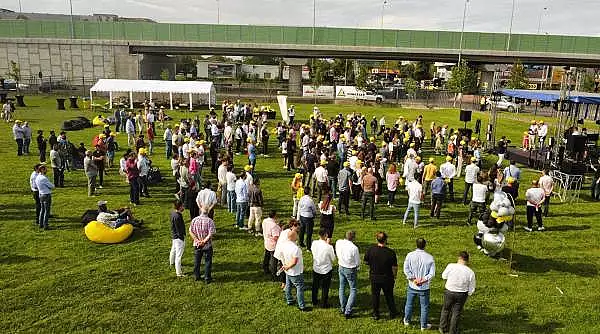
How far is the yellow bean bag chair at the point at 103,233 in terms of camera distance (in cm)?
1066

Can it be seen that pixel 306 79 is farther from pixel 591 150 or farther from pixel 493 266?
pixel 493 266

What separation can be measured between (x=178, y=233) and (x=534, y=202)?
9072 millimetres

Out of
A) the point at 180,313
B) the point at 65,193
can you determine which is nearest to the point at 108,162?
the point at 65,193

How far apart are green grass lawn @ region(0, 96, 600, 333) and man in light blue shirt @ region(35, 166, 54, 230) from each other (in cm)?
37

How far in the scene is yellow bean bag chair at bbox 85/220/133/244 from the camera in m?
10.7

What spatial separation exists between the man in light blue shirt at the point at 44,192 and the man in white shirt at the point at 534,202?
12.2 m

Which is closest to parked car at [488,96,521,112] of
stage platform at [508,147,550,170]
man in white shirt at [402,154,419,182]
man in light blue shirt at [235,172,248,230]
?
stage platform at [508,147,550,170]

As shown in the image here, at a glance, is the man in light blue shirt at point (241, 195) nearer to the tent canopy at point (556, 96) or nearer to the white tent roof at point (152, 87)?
the tent canopy at point (556, 96)

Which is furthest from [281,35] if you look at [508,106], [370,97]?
[508,106]

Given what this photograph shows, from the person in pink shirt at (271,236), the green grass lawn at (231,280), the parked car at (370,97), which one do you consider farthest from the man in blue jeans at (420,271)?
the parked car at (370,97)

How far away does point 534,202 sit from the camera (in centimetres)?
1193

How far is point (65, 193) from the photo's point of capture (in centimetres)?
1453

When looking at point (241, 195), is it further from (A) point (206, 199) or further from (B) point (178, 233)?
(B) point (178, 233)

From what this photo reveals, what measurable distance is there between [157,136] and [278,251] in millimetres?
19295
